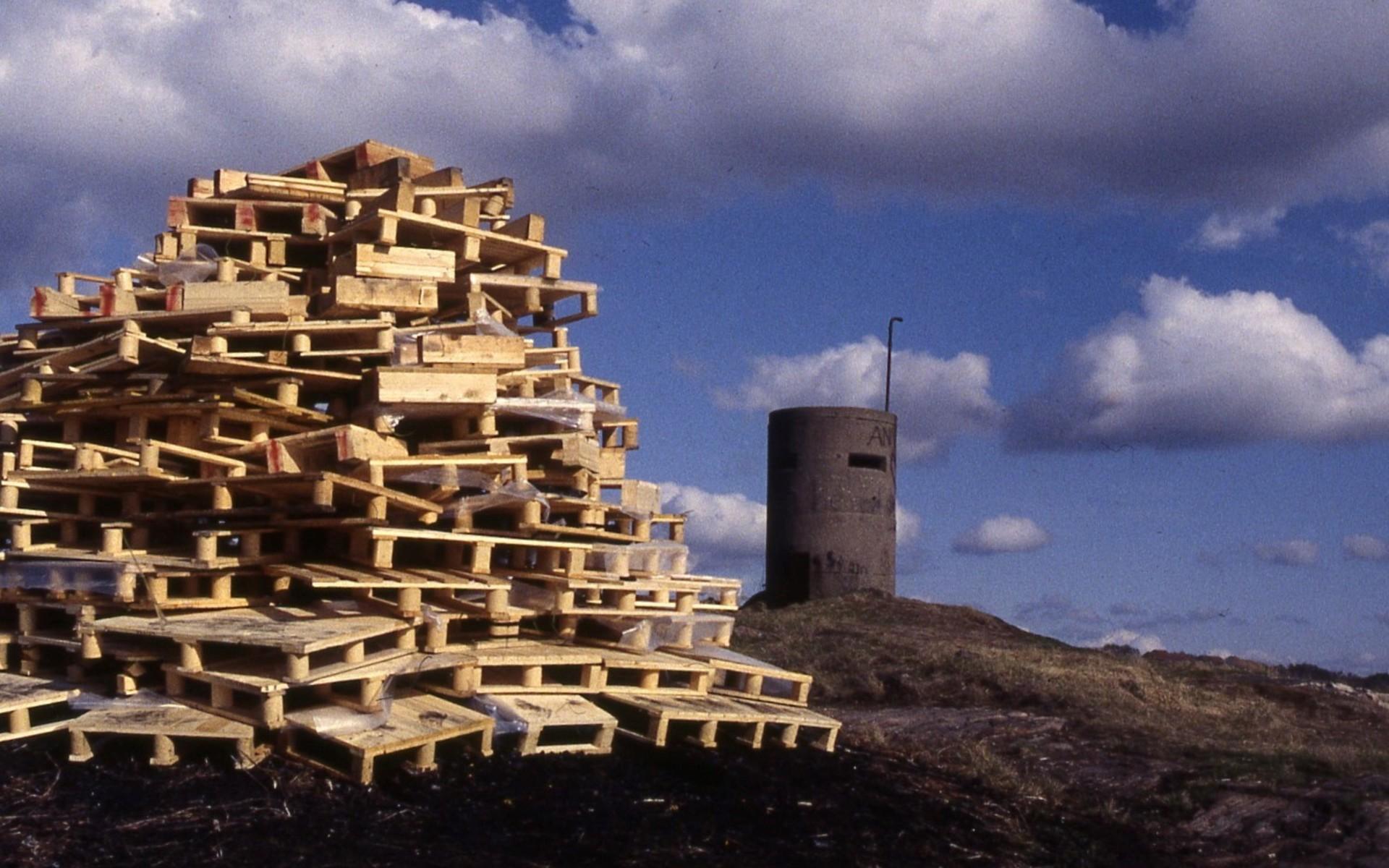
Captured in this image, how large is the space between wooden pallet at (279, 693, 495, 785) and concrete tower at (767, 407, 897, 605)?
35.2 ft

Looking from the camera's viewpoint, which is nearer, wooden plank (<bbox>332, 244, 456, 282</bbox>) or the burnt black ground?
the burnt black ground

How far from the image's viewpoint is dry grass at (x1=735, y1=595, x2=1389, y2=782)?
8.16 metres

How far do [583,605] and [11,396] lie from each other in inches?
148

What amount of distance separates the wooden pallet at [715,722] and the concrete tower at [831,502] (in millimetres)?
9180

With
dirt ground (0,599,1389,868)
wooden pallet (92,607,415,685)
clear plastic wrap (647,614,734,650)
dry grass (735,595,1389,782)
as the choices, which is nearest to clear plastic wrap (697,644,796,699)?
clear plastic wrap (647,614,734,650)

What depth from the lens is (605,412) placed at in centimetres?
865

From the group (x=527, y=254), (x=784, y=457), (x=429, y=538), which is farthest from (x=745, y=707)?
(x=784, y=457)

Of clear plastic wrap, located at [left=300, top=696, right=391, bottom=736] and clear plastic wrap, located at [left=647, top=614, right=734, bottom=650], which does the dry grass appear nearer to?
clear plastic wrap, located at [left=647, top=614, right=734, bottom=650]

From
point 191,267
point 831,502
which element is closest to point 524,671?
point 191,267

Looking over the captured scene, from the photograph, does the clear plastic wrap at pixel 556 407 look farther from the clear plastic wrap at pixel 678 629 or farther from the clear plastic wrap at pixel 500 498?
the clear plastic wrap at pixel 678 629

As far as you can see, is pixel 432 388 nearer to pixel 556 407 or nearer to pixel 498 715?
pixel 556 407

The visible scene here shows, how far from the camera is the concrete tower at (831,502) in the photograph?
55.4 ft

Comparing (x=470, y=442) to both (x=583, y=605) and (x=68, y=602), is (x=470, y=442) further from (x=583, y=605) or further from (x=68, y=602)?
(x=68, y=602)

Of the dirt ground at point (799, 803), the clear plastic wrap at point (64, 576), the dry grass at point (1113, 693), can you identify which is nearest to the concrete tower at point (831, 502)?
the dry grass at point (1113, 693)
